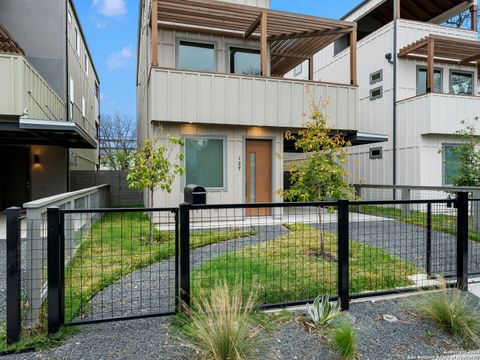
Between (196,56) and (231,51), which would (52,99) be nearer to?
(196,56)

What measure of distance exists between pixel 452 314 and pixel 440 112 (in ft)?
32.9

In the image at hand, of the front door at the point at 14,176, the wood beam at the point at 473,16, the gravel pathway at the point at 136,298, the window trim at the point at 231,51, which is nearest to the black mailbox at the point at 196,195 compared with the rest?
the gravel pathway at the point at 136,298

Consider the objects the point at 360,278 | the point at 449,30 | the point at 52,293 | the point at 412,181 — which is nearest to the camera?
the point at 52,293

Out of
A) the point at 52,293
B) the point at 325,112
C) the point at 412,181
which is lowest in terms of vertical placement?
the point at 52,293

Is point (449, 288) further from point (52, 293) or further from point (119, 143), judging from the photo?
point (119, 143)

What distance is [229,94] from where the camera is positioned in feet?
27.6

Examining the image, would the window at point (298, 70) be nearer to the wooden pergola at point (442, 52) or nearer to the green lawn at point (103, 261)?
the wooden pergola at point (442, 52)

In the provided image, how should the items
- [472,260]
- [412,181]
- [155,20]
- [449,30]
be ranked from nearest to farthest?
1. [472,260]
2. [155,20]
3. [412,181]
4. [449,30]

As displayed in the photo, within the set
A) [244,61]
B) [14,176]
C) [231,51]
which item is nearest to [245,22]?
[231,51]

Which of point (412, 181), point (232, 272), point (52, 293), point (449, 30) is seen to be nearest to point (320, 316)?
point (232, 272)

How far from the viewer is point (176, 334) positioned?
2.92 m

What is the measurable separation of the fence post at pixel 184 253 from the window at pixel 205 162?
215 inches

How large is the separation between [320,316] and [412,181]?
1005cm

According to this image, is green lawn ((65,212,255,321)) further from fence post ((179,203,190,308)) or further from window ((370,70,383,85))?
window ((370,70,383,85))
